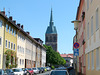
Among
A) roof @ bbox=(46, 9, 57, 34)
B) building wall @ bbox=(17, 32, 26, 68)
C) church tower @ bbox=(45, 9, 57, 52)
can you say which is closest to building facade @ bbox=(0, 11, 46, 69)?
building wall @ bbox=(17, 32, 26, 68)

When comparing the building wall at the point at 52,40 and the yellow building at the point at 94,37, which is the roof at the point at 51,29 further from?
the yellow building at the point at 94,37

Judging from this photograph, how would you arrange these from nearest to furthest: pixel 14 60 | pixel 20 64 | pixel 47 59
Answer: pixel 14 60, pixel 20 64, pixel 47 59

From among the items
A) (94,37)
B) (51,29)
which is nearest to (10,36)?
(94,37)

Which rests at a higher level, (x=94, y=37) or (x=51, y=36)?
(x=51, y=36)

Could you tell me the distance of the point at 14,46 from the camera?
4847 centimetres

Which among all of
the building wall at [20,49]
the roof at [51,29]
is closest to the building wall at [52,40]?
the roof at [51,29]

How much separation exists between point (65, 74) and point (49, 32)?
164 m

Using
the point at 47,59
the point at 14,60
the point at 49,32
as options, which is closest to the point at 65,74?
the point at 14,60

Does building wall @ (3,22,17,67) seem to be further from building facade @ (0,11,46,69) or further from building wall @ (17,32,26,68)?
building wall @ (17,32,26,68)

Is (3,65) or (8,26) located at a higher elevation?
(8,26)

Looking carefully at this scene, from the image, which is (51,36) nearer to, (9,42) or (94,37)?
(9,42)

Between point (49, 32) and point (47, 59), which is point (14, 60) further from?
point (49, 32)

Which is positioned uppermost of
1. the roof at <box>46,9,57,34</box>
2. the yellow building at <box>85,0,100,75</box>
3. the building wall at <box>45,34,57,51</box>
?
the roof at <box>46,9,57,34</box>

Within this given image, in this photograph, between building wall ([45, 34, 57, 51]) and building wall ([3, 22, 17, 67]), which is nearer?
building wall ([3, 22, 17, 67])
